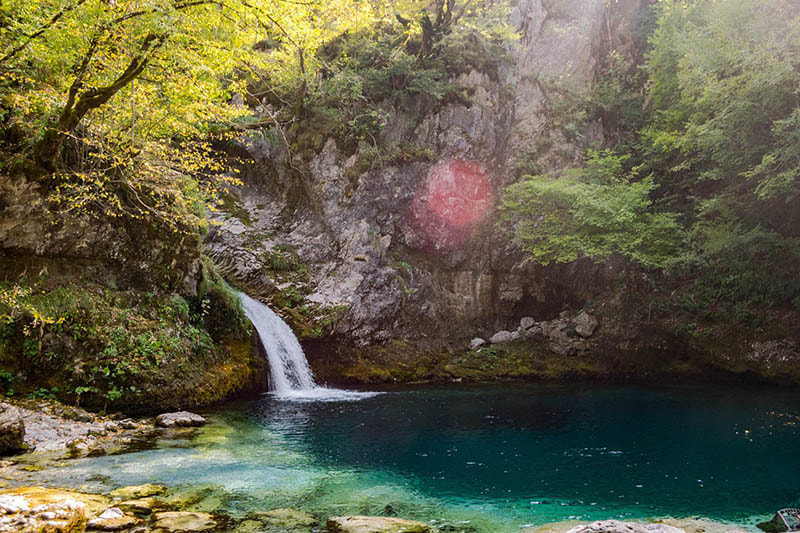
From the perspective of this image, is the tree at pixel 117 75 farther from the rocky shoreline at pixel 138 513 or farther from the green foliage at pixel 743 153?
the green foliage at pixel 743 153

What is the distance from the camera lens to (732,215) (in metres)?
15.1

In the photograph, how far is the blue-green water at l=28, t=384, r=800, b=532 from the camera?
19.3 feet

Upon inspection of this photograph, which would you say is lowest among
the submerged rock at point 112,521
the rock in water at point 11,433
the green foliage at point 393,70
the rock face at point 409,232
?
the submerged rock at point 112,521

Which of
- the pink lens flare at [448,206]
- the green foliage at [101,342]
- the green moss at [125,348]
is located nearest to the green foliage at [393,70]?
the pink lens flare at [448,206]

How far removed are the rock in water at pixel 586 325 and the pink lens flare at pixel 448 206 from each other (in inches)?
223

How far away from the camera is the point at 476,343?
60.4 ft

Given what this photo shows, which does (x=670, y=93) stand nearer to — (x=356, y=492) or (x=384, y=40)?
(x=384, y=40)

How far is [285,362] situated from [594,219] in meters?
11.6

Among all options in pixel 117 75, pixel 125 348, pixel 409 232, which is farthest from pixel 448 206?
pixel 117 75

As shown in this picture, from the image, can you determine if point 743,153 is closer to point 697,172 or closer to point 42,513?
point 697,172

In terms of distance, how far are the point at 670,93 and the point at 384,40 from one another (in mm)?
12756

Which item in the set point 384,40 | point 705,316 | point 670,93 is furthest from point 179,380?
point 670,93

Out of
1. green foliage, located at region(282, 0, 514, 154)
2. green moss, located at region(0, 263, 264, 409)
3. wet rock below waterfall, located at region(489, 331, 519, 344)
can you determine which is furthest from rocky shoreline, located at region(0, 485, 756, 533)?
green foliage, located at region(282, 0, 514, 154)

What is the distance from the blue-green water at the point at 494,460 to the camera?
5891mm
